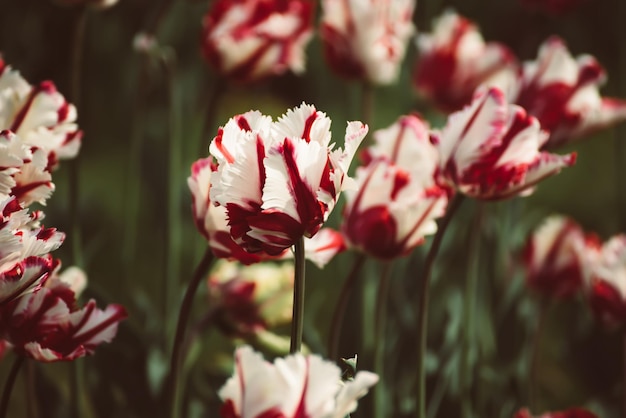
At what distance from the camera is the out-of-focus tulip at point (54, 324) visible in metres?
0.37

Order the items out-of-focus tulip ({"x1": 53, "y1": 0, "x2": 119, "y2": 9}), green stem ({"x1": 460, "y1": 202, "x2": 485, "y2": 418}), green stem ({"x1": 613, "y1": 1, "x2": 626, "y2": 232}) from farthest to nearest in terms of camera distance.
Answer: green stem ({"x1": 613, "y1": 1, "x2": 626, "y2": 232}) → green stem ({"x1": 460, "y1": 202, "x2": 485, "y2": 418}) → out-of-focus tulip ({"x1": 53, "y1": 0, "x2": 119, "y2": 9})

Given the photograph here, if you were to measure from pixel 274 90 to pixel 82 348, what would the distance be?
0.65m

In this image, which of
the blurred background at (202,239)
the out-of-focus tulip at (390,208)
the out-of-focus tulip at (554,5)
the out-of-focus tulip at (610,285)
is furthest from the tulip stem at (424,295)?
the out-of-focus tulip at (554,5)

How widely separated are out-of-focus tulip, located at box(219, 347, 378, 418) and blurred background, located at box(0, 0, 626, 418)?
0.29 meters

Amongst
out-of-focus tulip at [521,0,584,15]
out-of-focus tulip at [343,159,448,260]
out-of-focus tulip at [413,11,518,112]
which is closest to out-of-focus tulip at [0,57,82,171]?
out-of-focus tulip at [343,159,448,260]

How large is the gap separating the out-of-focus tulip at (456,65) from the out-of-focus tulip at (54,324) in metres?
0.43

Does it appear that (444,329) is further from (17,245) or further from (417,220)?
(17,245)

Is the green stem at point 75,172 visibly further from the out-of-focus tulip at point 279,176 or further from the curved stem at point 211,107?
the out-of-focus tulip at point 279,176

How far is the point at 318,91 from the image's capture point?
103 cm

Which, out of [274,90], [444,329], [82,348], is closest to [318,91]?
[274,90]

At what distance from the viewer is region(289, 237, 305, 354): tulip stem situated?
1.09ft

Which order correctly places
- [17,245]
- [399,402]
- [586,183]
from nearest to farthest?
[17,245] → [399,402] → [586,183]

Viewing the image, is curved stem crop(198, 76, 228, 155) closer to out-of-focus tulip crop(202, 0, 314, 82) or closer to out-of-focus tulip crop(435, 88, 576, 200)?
out-of-focus tulip crop(202, 0, 314, 82)

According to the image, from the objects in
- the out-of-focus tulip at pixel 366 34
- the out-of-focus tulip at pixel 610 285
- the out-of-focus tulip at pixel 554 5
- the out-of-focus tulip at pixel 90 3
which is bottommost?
the out-of-focus tulip at pixel 610 285
